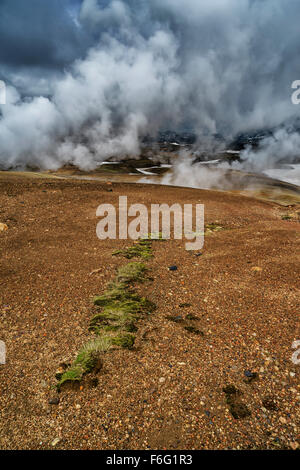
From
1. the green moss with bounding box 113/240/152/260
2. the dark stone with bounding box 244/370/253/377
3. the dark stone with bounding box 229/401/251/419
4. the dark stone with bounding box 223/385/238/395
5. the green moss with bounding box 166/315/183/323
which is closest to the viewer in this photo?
the dark stone with bounding box 229/401/251/419

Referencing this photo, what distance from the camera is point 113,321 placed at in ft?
23.0

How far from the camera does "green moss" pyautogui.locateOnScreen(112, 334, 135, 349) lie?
6.12 meters

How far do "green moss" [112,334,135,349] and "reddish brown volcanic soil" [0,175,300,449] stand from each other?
279 mm

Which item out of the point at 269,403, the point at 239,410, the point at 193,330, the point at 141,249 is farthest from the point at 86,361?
the point at 141,249

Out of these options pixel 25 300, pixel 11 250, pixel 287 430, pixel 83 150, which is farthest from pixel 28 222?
pixel 83 150

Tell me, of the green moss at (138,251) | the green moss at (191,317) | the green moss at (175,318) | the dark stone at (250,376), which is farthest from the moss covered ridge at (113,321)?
Answer: the dark stone at (250,376)

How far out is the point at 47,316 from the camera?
7137mm

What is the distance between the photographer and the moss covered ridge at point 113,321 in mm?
5516

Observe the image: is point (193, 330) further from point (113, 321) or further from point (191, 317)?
point (113, 321)

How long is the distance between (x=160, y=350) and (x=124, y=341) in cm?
93
